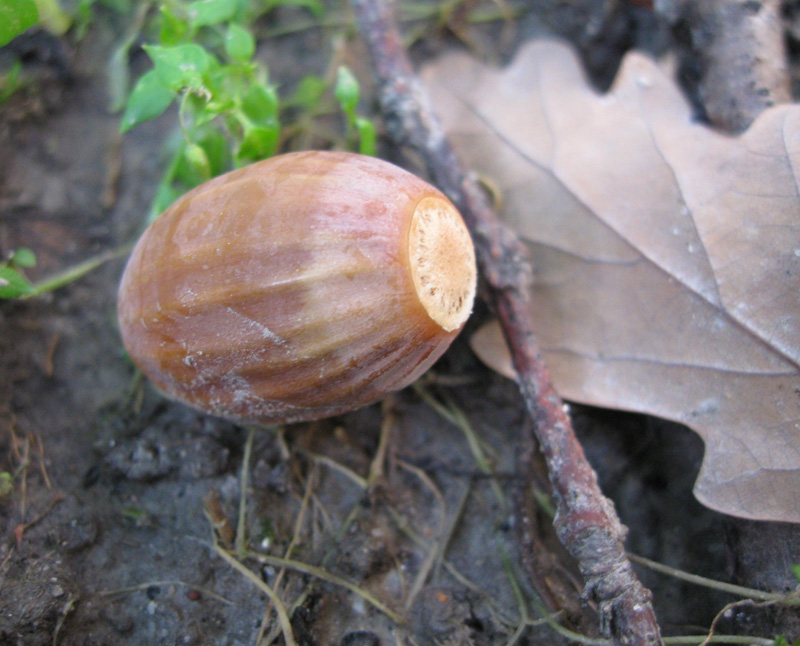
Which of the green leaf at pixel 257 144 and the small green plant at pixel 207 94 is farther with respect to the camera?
the green leaf at pixel 257 144

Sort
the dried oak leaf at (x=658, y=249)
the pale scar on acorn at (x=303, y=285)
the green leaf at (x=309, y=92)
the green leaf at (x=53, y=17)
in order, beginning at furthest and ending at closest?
the green leaf at (x=309, y=92) → the green leaf at (x=53, y=17) → the dried oak leaf at (x=658, y=249) → the pale scar on acorn at (x=303, y=285)

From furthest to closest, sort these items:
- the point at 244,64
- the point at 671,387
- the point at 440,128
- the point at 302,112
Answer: the point at 302,112 < the point at 440,128 < the point at 244,64 < the point at 671,387

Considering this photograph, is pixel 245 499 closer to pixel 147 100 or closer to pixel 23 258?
pixel 23 258

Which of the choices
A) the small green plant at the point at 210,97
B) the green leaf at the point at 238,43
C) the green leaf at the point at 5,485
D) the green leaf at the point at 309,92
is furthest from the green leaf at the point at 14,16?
the green leaf at the point at 5,485

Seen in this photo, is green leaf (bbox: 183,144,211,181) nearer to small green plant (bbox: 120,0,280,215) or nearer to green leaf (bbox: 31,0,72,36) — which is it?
small green plant (bbox: 120,0,280,215)

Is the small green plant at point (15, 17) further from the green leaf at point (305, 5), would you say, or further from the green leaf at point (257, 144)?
the green leaf at point (305, 5)

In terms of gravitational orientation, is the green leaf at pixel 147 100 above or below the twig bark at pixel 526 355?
above

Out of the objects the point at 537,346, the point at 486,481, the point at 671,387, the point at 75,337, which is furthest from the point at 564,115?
the point at 75,337

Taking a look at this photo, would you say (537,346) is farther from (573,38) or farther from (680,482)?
(573,38)
